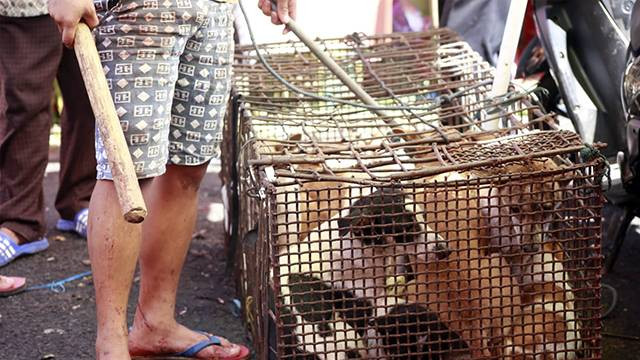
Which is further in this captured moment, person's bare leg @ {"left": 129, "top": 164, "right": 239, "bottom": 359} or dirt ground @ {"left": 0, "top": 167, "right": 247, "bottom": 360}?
dirt ground @ {"left": 0, "top": 167, "right": 247, "bottom": 360}

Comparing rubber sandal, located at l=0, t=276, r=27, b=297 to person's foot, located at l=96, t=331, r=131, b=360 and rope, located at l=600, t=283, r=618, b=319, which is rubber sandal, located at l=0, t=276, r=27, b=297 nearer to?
person's foot, located at l=96, t=331, r=131, b=360

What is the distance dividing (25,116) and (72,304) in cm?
89

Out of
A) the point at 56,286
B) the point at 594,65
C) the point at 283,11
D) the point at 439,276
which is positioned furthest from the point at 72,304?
the point at 594,65

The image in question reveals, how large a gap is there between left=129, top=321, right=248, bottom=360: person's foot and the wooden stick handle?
0.91 meters

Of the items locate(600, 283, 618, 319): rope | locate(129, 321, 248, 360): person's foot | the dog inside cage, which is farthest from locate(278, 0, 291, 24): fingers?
locate(600, 283, 618, 319): rope

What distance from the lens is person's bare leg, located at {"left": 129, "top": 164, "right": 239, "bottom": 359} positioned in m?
3.38

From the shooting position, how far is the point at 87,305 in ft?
13.7

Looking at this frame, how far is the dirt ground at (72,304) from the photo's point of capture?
12.6ft

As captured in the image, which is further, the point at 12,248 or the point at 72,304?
the point at 12,248

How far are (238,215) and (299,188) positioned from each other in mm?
952

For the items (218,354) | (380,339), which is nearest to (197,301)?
(218,354)

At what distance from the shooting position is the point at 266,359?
10.7 feet

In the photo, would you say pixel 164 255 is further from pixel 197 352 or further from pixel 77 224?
pixel 77 224

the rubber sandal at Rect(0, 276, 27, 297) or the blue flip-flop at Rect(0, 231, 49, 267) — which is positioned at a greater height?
the blue flip-flop at Rect(0, 231, 49, 267)
